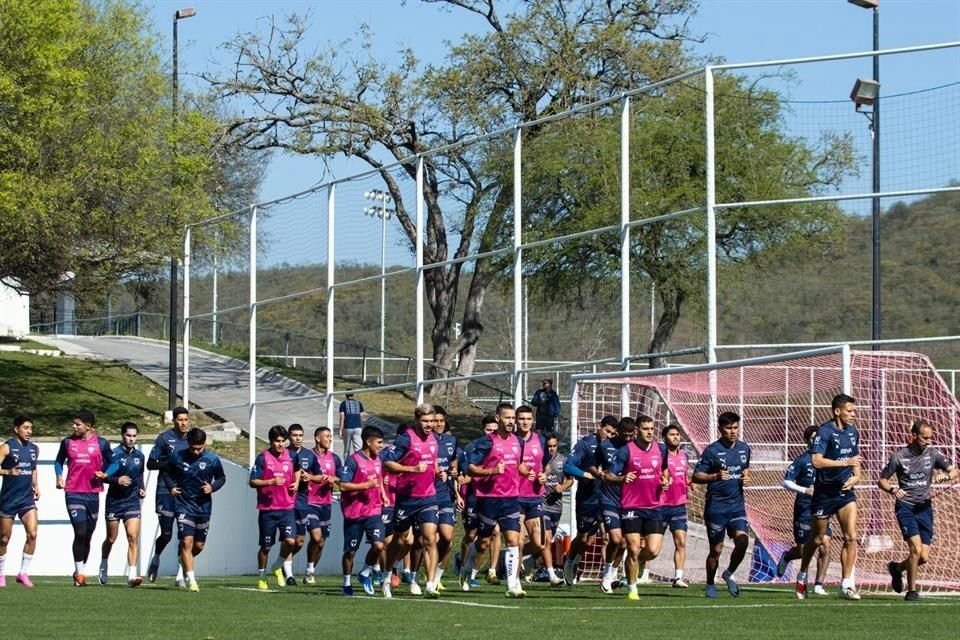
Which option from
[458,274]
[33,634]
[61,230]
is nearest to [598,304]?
[458,274]

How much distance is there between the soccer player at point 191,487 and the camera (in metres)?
19.3

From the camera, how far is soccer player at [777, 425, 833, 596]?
58.8 feet

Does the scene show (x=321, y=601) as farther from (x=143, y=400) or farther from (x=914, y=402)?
(x=143, y=400)

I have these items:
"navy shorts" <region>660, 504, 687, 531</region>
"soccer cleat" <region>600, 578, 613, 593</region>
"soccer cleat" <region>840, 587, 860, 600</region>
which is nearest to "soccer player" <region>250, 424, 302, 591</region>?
"soccer cleat" <region>600, 578, 613, 593</region>

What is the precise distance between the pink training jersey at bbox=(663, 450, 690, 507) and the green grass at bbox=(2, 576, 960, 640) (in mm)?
1059

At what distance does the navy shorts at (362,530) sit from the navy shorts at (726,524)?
4168mm

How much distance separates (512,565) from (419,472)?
4.80ft

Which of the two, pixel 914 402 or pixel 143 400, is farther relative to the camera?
pixel 143 400

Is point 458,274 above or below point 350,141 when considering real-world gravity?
below

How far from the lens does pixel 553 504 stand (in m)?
22.3

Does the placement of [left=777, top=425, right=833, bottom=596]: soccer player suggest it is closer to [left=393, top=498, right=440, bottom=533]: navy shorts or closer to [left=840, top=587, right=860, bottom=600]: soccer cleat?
[left=840, top=587, right=860, bottom=600]: soccer cleat

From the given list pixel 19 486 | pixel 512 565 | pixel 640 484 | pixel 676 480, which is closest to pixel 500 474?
pixel 512 565

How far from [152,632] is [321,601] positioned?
459 centimetres

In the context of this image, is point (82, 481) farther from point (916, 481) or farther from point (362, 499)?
point (916, 481)
